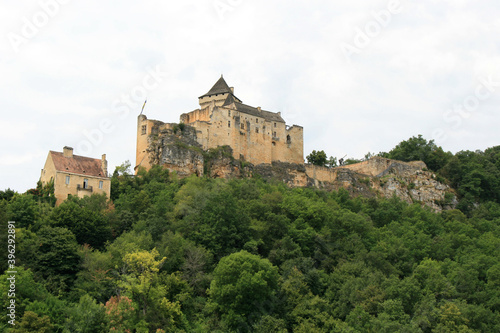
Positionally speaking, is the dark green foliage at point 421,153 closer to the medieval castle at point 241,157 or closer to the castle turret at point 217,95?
the medieval castle at point 241,157

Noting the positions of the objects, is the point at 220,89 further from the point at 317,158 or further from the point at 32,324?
the point at 32,324

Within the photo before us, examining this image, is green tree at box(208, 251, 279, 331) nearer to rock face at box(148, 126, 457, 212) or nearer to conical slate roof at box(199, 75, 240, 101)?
rock face at box(148, 126, 457, 212)

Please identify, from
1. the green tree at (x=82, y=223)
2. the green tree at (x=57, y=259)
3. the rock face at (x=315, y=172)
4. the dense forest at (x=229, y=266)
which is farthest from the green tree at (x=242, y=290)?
the rock face at (x=315, y=172)

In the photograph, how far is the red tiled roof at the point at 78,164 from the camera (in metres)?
53.5

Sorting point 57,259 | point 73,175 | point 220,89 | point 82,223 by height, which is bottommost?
point 57,259

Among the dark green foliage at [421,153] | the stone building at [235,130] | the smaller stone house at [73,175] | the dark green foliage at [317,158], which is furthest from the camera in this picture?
the dark green foliage at [421,153]

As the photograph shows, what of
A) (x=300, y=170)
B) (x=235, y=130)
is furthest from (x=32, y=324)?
(x=300, y=170)

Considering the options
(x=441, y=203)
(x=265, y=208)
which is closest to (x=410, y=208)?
(x=441, y=203)

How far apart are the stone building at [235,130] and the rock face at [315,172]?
90 cm

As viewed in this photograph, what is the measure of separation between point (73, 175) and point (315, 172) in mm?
32189

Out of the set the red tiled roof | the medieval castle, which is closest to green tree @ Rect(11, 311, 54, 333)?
the red tiled roof

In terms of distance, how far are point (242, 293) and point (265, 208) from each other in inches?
541

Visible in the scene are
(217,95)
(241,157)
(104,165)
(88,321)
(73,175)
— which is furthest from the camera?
(217,95)

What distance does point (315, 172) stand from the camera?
249ft
